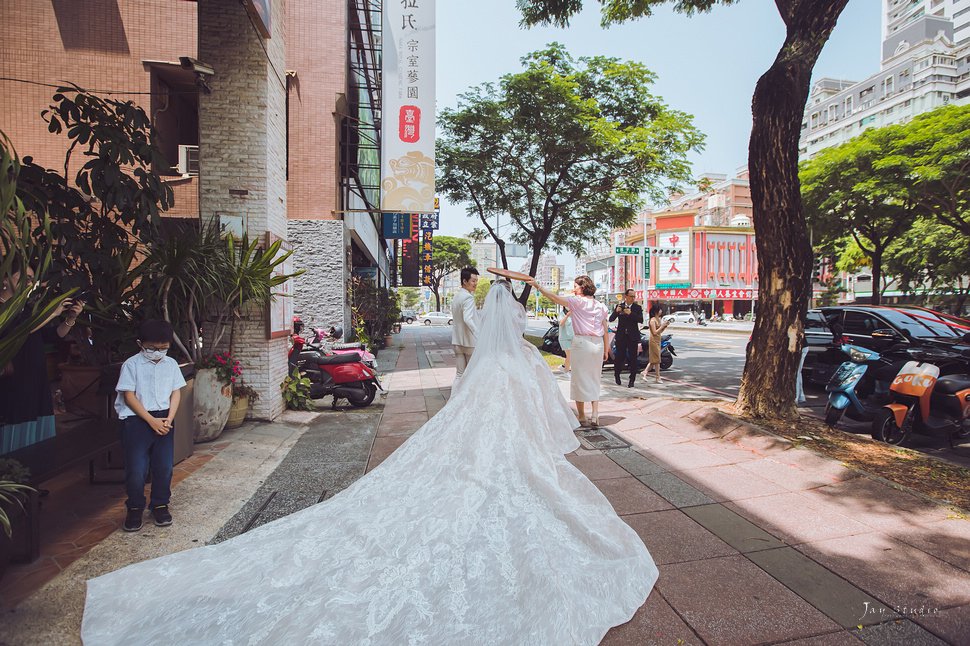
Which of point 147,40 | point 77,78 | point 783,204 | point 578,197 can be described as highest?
point 147,40

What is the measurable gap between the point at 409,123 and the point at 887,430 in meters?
8.94

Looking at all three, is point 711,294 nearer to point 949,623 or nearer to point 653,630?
point 949,623

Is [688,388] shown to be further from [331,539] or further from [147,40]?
[147,40]

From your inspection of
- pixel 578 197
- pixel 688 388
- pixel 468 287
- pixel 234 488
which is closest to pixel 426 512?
pixel 234 488

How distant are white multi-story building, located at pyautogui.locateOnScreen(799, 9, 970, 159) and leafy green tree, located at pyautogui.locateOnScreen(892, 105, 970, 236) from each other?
29.0 meters

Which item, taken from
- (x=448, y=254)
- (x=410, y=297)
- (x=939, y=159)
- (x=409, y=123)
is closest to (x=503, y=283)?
(x=409, y=123)

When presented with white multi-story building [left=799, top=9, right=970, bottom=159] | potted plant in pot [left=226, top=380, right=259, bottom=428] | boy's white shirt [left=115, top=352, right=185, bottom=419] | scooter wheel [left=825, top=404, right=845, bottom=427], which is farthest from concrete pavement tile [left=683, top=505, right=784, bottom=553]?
white multi-story building [left=799, top=9, right=970, bottom=159]

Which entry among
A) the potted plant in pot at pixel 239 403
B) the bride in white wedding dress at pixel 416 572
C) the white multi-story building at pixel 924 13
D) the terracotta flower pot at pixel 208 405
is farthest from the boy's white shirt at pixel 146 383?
→ the white multi-story building at pixel 924 13

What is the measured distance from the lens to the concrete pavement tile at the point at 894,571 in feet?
8.13

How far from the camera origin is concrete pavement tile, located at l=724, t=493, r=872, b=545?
319 cm

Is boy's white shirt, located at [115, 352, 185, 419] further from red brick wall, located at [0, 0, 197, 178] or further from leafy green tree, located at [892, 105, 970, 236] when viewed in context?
leafy green tree, located at [892, 105, 970, 236]

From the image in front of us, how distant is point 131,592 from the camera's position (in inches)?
91.3

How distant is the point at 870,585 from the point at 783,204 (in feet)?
13.7

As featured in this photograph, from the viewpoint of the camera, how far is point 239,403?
19.2 ft
